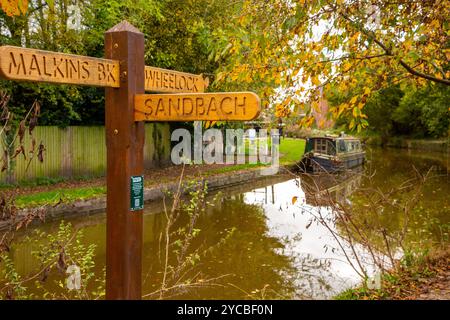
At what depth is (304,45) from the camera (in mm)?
5621

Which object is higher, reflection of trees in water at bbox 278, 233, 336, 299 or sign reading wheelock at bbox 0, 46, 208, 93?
sign reading wheelock at bbox 0, 46, 208, 93

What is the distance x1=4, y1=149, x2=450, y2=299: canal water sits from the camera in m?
6.98

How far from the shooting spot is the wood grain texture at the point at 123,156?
2607 mm

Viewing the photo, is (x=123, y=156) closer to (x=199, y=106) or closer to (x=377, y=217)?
(x=199, y=106)

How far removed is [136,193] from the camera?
8.74 ft

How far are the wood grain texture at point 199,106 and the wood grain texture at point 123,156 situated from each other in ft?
0.32

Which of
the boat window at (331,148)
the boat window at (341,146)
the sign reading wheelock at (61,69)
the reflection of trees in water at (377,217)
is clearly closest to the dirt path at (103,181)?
the reflection of trees in water at (377,217)

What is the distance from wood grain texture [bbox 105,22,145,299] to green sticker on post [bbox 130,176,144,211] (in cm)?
3

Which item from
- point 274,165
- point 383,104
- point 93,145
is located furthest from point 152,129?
point 383,104

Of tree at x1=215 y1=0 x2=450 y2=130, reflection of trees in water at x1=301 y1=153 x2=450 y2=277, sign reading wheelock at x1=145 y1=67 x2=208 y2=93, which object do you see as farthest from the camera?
→ reflection of trees in water at x1=301 y1=153 x2=450 y2=277

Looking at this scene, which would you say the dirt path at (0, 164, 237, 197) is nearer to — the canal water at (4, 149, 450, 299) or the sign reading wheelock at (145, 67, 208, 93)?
the canal water at (4, 149, 450, 299)

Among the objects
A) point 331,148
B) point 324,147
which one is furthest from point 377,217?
point 324,147

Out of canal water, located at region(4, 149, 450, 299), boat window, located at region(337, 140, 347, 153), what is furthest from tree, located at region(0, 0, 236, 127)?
boat window, located at region(337, 140, 347, 153)

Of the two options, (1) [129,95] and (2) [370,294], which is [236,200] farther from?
(1) [129,95]
